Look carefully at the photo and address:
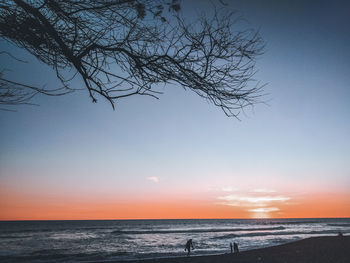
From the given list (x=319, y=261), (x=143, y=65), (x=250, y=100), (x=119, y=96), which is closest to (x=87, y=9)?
(x=143, y=65)

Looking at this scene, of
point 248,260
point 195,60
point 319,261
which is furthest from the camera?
point 248,260

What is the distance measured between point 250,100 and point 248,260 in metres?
15.5

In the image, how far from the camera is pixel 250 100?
6.79 ft

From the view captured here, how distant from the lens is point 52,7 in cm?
181

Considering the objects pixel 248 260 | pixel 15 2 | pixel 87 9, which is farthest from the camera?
pixel 248 260

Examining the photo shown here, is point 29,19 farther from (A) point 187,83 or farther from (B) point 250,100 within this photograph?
(B) point 250,100

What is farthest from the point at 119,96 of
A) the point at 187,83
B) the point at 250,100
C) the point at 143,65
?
the point at 250,100

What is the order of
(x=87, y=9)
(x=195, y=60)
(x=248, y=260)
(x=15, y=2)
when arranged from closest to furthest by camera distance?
(x=15, y=2), (x=87, y=9), (x=195, y=60), (x=248, y=260)

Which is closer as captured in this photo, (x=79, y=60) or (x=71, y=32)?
(x=79, y=60)

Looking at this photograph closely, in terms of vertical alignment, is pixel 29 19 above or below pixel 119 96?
above

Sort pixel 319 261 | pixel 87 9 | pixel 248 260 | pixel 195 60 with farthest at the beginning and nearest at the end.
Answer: pixel 248 260
pixel 319 261
pixel 195 60
pixel 87 9

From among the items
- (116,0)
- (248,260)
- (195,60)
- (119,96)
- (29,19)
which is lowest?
(248,260)

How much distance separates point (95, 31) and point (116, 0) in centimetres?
28

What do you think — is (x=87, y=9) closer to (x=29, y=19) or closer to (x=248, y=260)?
(x=29, y=19)
